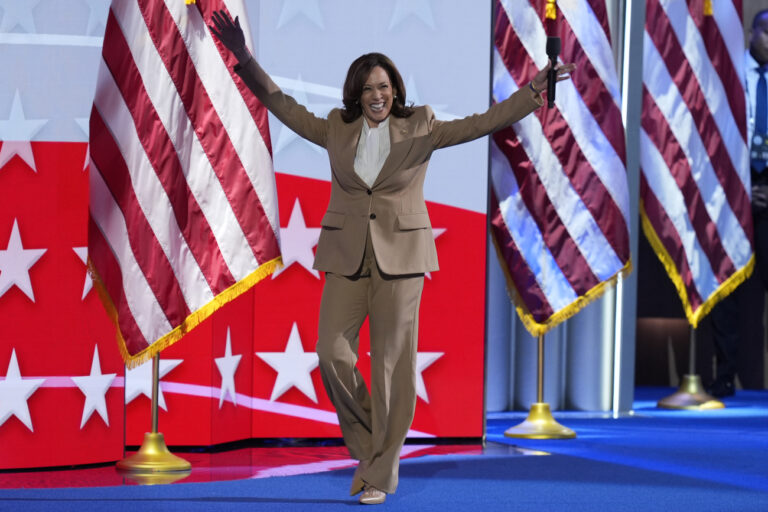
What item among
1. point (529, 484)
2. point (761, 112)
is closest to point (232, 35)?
point (529, 484)

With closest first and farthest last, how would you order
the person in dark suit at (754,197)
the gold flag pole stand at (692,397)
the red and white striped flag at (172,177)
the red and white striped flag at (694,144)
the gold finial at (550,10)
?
the red and white striped flag at (172,177), the gold finial at (550,10), the red and white striped flag at (694,144), the gold flag pole stand at (692,397), the person in dark suit at (754,197)

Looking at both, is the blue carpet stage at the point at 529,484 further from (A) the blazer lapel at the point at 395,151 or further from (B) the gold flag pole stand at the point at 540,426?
(A) the blazer lapel at the point at 395,151

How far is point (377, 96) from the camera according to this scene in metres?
3.90

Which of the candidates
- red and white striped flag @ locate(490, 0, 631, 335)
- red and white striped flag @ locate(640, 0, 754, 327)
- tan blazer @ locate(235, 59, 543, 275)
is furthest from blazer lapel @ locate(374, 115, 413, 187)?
red and white striped flag @ locate(640, 0, 754, 327)

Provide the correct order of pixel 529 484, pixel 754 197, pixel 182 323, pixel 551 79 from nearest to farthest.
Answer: pixel 551 79
pixel 529 484
pixel 182 323
pixel 754 197

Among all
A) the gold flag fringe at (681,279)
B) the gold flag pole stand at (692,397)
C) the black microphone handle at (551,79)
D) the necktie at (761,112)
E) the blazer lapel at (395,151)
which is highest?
the necktie at (761,112)

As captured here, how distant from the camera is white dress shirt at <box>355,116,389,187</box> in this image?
3938mm

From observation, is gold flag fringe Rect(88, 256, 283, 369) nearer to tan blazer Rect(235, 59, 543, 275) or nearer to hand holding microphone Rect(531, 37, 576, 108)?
tan blazer Rect(235, 59, 543, 275)

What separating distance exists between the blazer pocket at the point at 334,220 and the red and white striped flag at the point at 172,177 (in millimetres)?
705

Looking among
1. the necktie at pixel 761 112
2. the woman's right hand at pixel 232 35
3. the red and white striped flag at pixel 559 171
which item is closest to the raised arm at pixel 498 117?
the woman's right hand at pixel 232 35

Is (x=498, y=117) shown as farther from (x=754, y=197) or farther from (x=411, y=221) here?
(x=754, y=197)

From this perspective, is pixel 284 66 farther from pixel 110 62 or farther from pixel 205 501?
pixel 205 501

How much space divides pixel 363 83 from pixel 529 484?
1526 millimetres

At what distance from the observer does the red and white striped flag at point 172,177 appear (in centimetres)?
440
